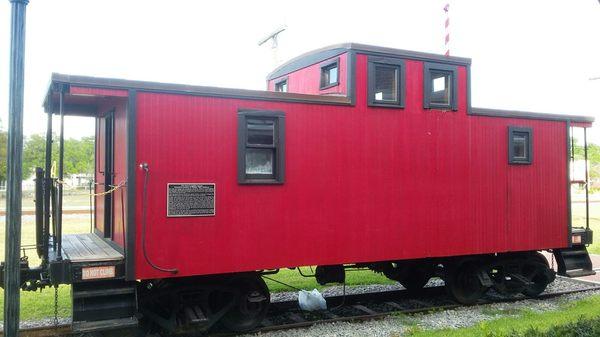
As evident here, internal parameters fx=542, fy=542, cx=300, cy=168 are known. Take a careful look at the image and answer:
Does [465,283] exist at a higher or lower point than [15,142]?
lower

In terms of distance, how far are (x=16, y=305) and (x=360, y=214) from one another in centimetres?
527

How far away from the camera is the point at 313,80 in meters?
9.48

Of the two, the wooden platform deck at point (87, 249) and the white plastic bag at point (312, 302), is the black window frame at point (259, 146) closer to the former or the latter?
the wooden platform deck at point (87, 249)

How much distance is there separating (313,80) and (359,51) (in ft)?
4.46

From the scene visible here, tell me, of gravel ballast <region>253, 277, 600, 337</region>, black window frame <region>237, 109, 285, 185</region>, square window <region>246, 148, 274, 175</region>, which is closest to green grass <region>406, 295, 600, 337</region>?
gravel ballast <region>253, 277, 600, 337</region>

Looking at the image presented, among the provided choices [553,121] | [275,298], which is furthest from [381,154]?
[553,121]

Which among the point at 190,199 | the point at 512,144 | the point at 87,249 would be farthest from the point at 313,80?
the point at 87,249

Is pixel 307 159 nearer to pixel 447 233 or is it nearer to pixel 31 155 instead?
pixel 447 233

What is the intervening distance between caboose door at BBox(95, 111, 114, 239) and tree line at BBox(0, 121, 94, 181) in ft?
138

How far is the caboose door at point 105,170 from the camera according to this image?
8469 mm

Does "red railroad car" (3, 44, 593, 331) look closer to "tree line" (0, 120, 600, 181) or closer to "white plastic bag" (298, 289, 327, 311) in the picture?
"white plastic bag" (298, 289, 327, 311)

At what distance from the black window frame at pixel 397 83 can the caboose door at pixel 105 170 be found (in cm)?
400

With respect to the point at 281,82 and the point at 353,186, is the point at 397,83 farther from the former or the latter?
the point at 281,82

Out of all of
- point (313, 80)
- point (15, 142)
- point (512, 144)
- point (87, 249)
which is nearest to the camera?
point (15, 142)
